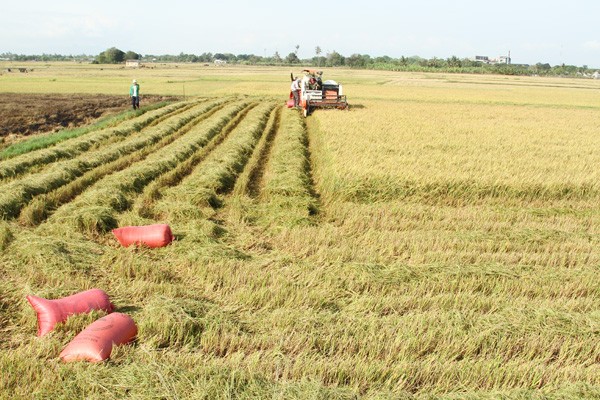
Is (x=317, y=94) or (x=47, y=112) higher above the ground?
(x=317, y=94)

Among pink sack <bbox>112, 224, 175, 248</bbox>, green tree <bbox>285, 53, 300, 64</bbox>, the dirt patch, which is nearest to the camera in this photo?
pink sack <bbox>112, 224, 175, 248</bbox>

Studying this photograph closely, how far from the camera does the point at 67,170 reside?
10242 mm

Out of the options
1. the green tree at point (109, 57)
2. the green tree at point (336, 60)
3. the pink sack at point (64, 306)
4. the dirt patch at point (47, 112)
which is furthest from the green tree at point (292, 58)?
the pink sack at point (64, 306)

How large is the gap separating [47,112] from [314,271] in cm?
2155

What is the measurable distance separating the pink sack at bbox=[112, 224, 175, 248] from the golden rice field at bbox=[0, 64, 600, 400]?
247 mm

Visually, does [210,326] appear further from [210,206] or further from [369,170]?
[369,170]

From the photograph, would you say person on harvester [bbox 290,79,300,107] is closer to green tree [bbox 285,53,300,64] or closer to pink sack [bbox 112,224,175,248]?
pink sack [bbox 112,224,175,248]

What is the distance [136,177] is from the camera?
9.75 meters

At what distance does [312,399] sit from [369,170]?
6923mm

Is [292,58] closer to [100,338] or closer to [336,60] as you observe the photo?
[336,60]

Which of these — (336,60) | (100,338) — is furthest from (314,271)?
(336,60)

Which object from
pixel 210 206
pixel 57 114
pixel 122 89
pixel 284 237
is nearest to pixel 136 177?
pixel 210 206

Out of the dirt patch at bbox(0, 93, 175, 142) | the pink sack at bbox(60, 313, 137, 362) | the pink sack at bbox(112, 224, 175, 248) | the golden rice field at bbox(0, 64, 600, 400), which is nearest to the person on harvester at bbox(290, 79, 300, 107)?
the dirt patch at bbox(0, 93, 175, 142)

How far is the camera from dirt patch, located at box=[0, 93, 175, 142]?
18.4 m
